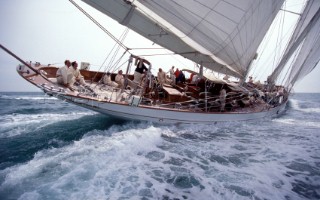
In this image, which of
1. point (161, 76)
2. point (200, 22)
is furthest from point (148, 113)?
point (200, 22)

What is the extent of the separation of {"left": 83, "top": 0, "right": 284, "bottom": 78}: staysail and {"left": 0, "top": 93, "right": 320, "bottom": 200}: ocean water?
4.27m

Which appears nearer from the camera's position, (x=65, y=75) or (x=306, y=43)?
(x=65, y=75)

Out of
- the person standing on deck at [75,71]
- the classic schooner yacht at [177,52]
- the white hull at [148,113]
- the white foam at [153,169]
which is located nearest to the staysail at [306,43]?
the classic schooner yacht at [177,52]

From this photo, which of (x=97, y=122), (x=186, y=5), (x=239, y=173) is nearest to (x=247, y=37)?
(x=186, y=5)

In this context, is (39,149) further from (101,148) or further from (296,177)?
(296,177)

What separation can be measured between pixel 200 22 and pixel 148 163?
269 inches

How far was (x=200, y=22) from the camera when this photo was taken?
10.0 m

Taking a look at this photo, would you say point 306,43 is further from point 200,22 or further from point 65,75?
point 65,75

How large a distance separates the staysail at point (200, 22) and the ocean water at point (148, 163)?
4.27 metres

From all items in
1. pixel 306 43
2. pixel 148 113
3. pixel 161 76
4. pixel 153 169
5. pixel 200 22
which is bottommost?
pixel 153 169

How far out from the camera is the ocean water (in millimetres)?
5238

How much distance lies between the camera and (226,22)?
10320mm

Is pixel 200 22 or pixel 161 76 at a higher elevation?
pixel 200 22

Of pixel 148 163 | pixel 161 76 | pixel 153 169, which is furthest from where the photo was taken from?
pixel 161 76
